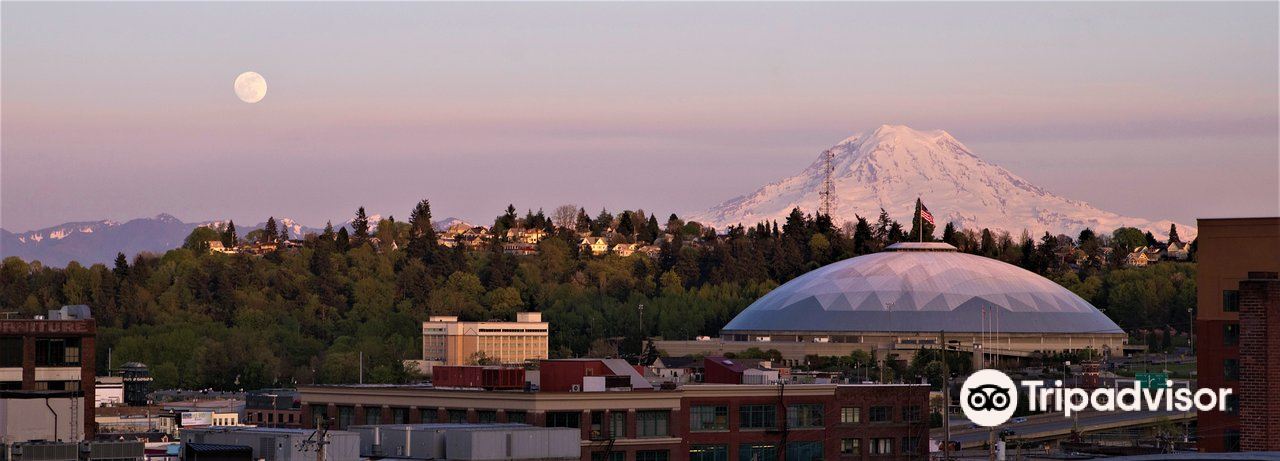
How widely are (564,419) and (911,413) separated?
69.8 ft

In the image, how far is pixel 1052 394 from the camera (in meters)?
162

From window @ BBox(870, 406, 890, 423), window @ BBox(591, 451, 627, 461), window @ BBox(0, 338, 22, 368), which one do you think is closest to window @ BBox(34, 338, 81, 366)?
window @ BBox(0, 338, 22, 368)

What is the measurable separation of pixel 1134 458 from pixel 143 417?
132 metres

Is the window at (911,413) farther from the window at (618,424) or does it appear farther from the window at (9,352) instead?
the window at (9,352)

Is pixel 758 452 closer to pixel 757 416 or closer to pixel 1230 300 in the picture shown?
pixel 757 416

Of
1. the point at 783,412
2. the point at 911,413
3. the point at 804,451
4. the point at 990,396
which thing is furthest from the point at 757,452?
the point at 990,396

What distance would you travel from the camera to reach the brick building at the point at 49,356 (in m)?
78.8

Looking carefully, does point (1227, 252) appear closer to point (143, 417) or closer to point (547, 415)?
point (547, 415)

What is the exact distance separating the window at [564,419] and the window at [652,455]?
334 cm

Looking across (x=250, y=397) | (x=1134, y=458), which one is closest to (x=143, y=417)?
(x=250, y=397)

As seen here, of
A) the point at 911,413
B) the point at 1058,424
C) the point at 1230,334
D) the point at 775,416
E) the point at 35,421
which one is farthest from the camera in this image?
the point at 1058,424

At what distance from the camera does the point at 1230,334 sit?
3238 inches

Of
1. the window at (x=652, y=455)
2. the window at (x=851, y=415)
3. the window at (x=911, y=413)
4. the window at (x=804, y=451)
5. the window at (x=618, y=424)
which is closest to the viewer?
the window at (x=618, y=424)

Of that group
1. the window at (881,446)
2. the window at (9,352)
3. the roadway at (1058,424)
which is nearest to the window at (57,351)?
the window at (9,352)
